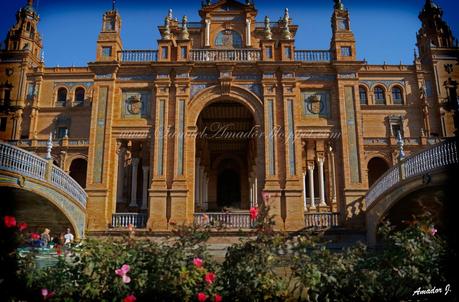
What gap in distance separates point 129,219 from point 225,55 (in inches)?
342

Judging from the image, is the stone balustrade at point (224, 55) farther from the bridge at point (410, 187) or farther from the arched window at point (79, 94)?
the arched window at point (79, 94)

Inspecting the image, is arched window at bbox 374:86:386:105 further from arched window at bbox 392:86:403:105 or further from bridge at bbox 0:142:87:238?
bridge at bbox 0:142:87:238

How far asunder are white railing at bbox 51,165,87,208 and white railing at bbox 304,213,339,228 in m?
9.32

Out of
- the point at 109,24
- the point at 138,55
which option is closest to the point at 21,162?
the point at 138,55

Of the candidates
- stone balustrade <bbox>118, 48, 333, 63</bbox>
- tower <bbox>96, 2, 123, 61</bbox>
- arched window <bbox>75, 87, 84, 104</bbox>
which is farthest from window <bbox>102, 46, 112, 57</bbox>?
arched window <bbox>75, 87, 84, 104</bbox>

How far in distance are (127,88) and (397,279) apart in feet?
52.9

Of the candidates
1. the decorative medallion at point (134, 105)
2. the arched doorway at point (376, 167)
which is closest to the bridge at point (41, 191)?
the decorative medallion at point (134, 105)

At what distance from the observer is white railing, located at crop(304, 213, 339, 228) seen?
57.4 ft

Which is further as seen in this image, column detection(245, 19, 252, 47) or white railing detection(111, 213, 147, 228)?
column detection(245, 19, 252, 47)

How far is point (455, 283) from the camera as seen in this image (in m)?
4.99

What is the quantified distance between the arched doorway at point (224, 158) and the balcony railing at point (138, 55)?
4.21 m

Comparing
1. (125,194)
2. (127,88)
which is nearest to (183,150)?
(127,88)

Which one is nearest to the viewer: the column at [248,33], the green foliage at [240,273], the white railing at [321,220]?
the green foliage at [240,273]

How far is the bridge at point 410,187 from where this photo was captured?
10.9m
